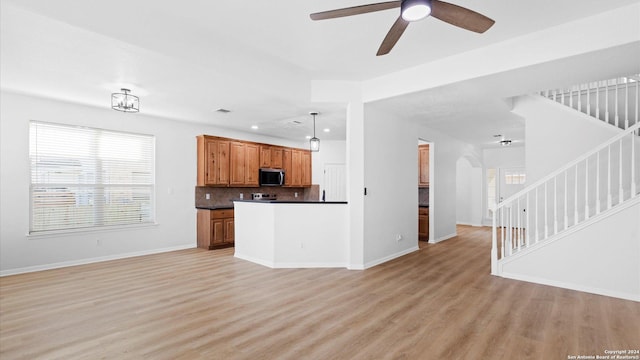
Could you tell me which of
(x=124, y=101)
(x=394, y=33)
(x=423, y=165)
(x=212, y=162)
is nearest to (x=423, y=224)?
(x=423, y=165)

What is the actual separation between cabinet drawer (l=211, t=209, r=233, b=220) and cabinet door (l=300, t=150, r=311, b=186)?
8.70 feet

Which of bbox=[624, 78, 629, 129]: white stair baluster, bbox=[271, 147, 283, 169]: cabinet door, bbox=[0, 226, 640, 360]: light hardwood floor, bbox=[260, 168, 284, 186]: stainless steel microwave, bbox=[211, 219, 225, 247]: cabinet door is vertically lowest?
bbox=[0, 226, 640, 360]: light hardwood floor

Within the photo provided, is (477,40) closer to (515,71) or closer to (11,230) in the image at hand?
(515,71)

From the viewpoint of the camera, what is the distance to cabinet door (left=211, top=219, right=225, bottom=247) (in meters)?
6.56

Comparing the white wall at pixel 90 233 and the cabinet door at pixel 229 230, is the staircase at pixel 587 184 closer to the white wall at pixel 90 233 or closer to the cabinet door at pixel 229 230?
the cabinet door at pixel 229 230

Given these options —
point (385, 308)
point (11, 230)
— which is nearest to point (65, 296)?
point (11, 230)

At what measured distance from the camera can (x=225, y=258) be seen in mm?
5676

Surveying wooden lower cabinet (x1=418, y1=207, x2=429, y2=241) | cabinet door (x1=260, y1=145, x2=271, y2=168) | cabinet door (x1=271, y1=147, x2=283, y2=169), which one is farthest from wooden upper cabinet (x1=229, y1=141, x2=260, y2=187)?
wooden lower cabinet (x1=418, y1=207, x2=429, y2=241)

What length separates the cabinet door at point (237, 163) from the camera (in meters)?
7.23

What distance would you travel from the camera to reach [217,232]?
6.62 metres

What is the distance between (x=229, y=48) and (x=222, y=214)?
410 centimetres

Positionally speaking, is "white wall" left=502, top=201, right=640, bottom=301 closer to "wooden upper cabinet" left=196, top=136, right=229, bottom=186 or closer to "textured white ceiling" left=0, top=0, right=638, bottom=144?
"textured white ceiling" left=0, top=0, right=638, bottom=144

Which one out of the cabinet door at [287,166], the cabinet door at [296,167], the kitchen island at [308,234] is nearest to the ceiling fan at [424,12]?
the kitchen island at [308,234]

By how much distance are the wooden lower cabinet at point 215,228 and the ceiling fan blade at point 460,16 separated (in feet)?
18.5
